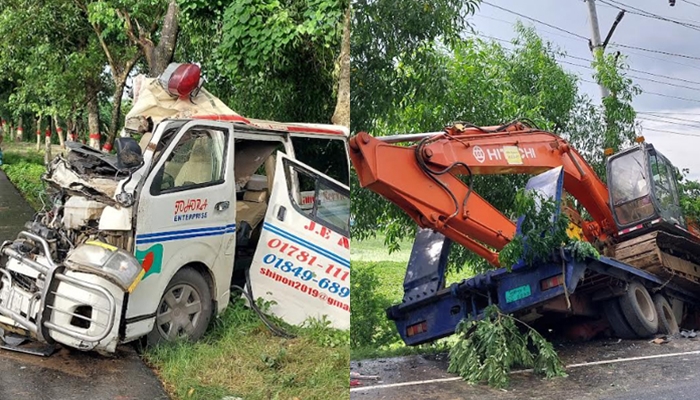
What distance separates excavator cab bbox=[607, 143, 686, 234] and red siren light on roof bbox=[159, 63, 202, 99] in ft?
9.77

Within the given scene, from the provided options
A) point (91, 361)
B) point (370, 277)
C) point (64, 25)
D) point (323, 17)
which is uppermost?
point (64, 25)

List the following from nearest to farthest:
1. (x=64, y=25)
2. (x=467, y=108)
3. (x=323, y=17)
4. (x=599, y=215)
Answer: (x=467, y=108)
(x=599, y=215)
(x=323, y=17)
(x=64, y=25)

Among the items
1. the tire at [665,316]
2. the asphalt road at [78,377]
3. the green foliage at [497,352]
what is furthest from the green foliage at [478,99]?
the asphalt road at [78,377]

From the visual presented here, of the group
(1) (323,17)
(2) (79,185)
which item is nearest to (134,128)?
(2) (79,185)

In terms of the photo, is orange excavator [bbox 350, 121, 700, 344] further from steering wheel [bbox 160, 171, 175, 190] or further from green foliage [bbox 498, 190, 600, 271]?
steering wheel [bbox 160, 171, 175, 190]

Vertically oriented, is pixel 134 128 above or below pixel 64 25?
below

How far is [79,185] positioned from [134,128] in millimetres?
1004

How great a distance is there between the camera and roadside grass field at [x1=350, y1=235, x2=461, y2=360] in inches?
98.4

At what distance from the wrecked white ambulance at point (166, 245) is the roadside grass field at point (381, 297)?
3.86ft

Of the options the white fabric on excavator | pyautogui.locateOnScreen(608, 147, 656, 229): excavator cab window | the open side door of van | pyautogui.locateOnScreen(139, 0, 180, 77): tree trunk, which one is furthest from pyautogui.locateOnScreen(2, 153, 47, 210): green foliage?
pyautogui.locateOnScreen(608, 147, 656, 229): excavator cab window

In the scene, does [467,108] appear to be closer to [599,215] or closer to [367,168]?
[367,168]

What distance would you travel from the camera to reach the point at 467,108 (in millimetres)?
3117

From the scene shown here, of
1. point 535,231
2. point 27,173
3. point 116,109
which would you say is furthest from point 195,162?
point 27,173

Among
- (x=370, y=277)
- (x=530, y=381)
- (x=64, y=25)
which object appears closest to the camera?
(x=530, y=381)
